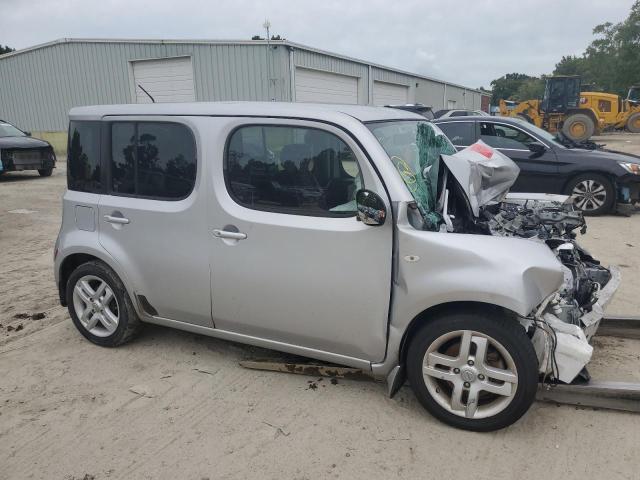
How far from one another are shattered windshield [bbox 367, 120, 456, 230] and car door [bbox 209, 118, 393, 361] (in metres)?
0.27

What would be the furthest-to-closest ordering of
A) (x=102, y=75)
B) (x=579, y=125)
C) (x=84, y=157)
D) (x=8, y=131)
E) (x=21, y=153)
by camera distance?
(x=579, y=125), (x=102, y=75), (x=8, y=131), (x=21, y=153), (x=84, y=157)

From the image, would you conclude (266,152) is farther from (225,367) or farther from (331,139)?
(225,367)

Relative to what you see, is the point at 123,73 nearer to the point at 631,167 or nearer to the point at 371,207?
the point at 631,167

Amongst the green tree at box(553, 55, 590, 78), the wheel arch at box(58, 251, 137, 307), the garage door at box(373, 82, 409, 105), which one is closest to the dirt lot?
the wheel arch at box(58, 251, 137, 307)

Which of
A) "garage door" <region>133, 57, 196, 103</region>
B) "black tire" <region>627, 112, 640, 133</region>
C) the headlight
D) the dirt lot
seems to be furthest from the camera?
"black tire" <region>627, 112, 640, 133</region>

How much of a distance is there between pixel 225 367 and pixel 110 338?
3.31ft

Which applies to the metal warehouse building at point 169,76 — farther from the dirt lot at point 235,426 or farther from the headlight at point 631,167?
the dirt lot at point 235,426

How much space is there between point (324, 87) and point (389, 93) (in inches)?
274

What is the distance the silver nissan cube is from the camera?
2.70 m

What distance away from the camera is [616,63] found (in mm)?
50500

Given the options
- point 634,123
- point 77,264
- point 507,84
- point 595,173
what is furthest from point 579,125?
point 507,84

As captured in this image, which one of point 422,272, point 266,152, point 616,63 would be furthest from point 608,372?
point 616,63

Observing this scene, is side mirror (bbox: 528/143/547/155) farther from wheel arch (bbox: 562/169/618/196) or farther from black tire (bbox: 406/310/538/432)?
black tire (bbox: 406/310/538/432)

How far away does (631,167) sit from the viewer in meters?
8.12
